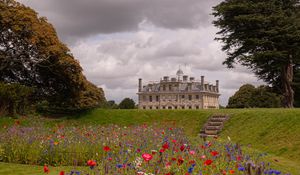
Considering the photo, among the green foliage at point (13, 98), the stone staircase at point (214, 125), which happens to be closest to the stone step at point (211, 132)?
the stone staircase at point (214, 125)

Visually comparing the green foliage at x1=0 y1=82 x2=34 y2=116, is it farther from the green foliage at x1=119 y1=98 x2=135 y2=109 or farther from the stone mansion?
the stone mansion

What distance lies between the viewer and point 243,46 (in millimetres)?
28609

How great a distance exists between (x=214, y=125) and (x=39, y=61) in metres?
10.3

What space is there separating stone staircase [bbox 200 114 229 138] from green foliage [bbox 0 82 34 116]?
9.10 metres

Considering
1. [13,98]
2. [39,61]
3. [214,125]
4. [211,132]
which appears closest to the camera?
[211,132]

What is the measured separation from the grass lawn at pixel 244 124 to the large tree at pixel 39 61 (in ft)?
4.83

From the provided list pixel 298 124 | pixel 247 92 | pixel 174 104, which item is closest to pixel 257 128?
pixel 298 124

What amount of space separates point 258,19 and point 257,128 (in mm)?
12519

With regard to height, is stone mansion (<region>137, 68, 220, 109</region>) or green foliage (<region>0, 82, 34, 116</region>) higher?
stone mansion (<region>137, 68, 220, 109</region>)

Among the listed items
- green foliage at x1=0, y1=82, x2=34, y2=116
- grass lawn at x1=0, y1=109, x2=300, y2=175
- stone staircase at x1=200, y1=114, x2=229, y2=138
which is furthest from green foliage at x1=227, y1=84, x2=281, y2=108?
green foliage at x1=0, y1=82, x2=34, y2=116

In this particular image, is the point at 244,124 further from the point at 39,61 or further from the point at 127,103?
the point at 127,103

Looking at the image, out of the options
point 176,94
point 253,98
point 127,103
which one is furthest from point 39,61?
point 176,94

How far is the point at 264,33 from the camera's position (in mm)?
27672

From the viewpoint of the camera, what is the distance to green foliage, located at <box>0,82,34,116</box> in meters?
18.7
